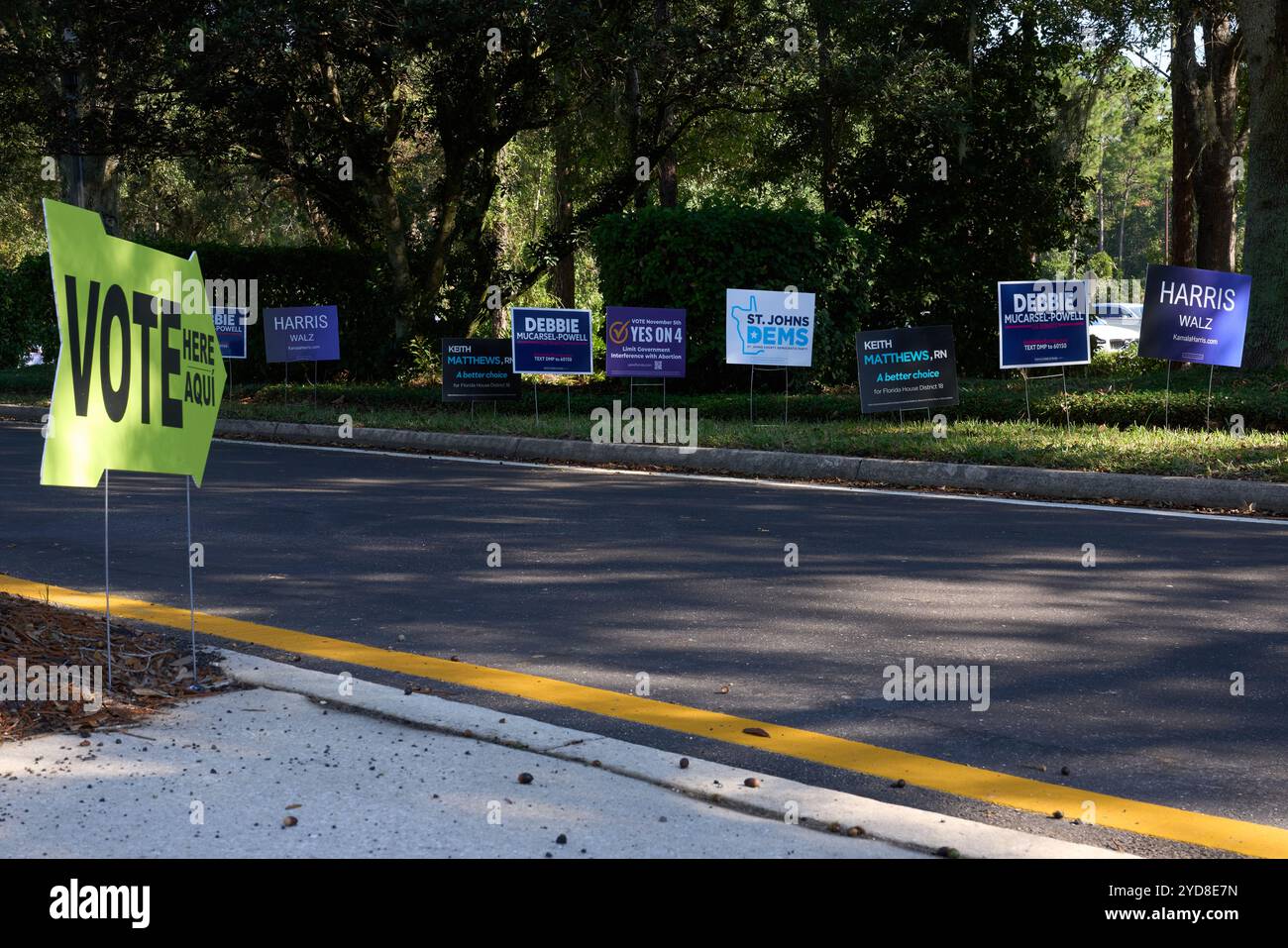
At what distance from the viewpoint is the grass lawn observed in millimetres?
12945

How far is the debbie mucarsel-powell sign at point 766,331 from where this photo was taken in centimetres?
1725

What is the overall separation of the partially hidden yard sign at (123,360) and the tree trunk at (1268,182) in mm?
16164

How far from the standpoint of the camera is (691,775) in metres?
4.48

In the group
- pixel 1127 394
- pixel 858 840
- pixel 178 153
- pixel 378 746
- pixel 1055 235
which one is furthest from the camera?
pixel 1055 235

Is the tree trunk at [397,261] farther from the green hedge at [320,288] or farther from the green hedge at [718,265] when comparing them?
the green hedge at [718,265]

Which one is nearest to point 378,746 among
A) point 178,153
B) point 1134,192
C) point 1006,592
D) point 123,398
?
point 123,398

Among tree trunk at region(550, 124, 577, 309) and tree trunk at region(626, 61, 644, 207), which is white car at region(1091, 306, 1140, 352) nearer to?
tree trunk at region(550, 124, 577, 309)

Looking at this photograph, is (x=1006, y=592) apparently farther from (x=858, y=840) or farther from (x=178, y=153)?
(x=178, y=153)

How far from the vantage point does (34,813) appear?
4.05 metres

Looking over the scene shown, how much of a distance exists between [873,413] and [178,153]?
1322 cm

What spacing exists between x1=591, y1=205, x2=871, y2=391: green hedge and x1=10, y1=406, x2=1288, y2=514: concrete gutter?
4870mm

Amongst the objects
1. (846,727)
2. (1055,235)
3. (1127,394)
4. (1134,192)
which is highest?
(1134,192)

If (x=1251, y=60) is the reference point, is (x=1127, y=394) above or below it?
below

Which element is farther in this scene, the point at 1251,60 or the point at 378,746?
the point at 1251,60
